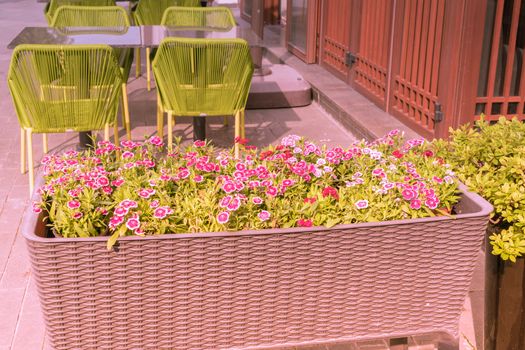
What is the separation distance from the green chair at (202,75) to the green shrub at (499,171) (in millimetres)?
2293

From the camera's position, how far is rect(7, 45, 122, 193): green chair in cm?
453

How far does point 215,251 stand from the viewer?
2102 mm

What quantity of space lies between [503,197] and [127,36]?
3.81m

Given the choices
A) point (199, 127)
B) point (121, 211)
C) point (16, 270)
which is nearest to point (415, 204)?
point (121, 211)

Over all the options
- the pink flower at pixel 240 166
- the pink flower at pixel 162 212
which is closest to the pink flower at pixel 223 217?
the pink flower at pixel 162 212

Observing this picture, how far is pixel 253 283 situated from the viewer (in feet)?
7.09

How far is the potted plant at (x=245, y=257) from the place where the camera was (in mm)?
2096

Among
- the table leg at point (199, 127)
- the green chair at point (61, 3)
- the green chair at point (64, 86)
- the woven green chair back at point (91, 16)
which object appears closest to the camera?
the green chair at point (64, 86)

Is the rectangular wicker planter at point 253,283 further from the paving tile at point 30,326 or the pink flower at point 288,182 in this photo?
the paving tile at point 30,326

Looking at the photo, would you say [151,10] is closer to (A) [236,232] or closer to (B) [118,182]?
(B) [118,182]

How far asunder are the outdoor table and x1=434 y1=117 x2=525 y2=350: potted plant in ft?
9.41

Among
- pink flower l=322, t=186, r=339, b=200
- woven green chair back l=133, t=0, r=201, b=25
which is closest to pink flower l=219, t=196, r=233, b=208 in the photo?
pink flower l=322, t=186, r=339, b=200

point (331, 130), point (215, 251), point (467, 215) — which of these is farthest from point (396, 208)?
point (331, 130)

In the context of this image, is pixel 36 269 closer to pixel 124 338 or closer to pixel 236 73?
pixel 124 338
